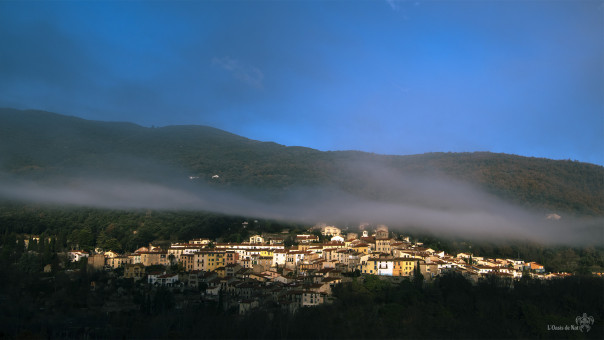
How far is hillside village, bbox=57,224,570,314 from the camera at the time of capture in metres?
33.9

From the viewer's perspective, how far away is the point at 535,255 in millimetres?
51656

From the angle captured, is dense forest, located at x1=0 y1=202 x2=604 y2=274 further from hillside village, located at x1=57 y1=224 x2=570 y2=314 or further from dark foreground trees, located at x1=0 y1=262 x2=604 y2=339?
dark foreground trees, located at x1=0 y1=262 x2=604 y2=339

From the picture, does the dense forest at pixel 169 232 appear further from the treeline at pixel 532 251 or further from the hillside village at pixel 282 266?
the hillside village at pixel 282 266

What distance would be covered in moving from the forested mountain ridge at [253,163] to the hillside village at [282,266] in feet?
97.8

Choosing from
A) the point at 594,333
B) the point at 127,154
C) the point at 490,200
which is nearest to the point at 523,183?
the point at 490,200

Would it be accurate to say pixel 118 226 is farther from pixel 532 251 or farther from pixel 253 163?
pixel 532 251

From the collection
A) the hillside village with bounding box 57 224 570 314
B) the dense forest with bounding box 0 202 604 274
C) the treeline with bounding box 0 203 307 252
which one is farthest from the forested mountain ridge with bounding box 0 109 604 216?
the hillside village with bounding box 57 224 570 314

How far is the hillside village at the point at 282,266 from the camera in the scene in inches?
1334

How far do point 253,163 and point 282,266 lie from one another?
54258 millimetres

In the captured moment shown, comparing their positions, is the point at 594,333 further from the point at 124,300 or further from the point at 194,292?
the point at 124,300

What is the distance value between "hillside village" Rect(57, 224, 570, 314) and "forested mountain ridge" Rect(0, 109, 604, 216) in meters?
29.8

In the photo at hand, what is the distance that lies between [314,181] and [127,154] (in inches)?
1745

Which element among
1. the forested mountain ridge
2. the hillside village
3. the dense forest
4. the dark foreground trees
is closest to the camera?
the dark foreground trees

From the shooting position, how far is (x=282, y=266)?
139 feet
